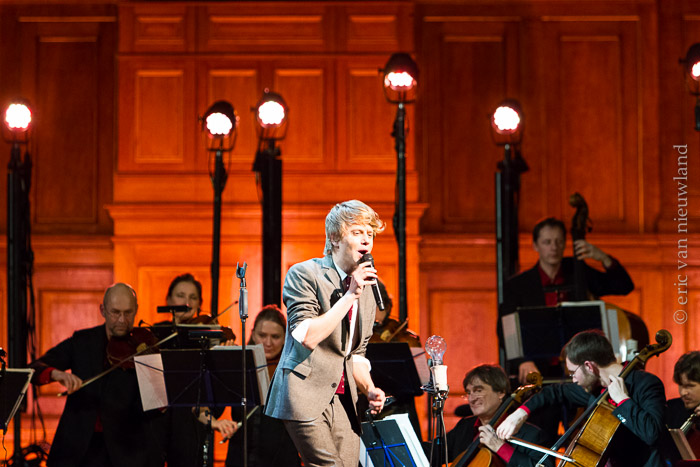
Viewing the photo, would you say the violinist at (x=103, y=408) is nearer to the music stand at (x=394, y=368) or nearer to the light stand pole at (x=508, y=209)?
the music stand at (x=394, y=368)

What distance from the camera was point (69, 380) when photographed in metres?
5.68

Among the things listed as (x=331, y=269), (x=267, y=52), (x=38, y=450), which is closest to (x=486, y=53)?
(x=267, y=52)

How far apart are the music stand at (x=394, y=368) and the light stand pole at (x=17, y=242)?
260 cm

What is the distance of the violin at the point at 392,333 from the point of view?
5.93m

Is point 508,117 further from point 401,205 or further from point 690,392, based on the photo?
point 690,392

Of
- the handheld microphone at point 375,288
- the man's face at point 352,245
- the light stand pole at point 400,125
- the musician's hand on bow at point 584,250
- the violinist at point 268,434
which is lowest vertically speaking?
the violinist at point 268,434

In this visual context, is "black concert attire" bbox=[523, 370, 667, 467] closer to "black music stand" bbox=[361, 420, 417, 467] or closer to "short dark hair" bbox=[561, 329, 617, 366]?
"short dark hair" bbox=[561, 329, 617, 366]

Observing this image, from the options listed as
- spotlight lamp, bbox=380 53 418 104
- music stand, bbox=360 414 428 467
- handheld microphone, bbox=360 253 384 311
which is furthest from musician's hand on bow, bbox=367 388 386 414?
spotlight lamp, bbox=380 53 418 104

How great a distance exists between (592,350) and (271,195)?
9.61 feet

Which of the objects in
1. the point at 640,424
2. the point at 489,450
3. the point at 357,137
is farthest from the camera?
the point at 357,137

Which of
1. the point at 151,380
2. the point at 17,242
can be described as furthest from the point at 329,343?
the point at 17,242

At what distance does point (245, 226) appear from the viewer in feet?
26.3

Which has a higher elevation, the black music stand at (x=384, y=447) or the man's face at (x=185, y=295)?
the man's face at (x=185, y=295)

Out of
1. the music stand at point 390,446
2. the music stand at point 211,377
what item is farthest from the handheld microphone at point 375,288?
the music stand at point 211,377
